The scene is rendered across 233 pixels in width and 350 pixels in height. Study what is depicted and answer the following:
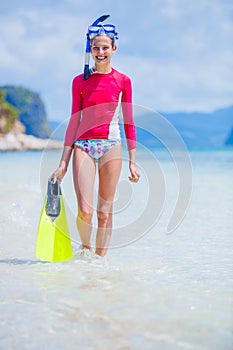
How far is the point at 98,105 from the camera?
386cm

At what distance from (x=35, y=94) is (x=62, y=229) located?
13976 centimetres

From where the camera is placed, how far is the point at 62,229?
4.13 metres

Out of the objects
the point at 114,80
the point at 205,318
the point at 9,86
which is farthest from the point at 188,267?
the point at 9,86

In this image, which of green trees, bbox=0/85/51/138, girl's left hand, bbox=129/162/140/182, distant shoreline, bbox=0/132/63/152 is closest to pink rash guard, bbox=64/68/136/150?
girl's left hand, bbox=129/162/140/182

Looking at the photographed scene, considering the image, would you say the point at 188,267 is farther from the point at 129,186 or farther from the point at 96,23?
the point at 129,186

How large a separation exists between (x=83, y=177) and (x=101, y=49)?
971 millimetres

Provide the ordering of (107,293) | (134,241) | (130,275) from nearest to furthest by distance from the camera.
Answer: (107,293), (130,275), (134,241)

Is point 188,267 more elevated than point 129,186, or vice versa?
point 129,186

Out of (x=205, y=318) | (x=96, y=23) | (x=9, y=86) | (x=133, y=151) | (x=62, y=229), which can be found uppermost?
(x=9, y=86)

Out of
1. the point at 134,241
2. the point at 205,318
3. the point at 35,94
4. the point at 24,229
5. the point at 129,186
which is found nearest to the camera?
the point at 205,318

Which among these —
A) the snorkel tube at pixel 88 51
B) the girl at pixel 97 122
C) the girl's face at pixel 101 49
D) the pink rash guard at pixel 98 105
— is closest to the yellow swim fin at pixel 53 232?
the girl at pixel 97 122

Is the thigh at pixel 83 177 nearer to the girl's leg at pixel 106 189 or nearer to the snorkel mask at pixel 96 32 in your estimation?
the girl's leg at pixel 106 189

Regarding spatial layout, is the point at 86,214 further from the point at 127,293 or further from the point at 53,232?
the point at 127,293

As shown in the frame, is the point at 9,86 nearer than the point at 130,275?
No
